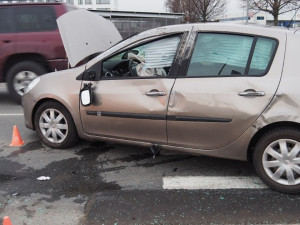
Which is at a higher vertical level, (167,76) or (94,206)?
(167,76)

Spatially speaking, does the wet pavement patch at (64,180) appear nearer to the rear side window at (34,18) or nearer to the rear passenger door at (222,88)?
the rear passenger door at (222,88)

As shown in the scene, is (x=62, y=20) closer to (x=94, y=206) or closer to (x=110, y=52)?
(x=110, y=52)

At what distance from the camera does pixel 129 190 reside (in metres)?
3.46

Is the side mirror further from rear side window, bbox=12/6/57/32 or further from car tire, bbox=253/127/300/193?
rear side window, bbox=12/6/57/32

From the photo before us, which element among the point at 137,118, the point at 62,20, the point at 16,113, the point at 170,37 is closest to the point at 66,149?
the point at 137,118

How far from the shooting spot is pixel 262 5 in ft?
99.7

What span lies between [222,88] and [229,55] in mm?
359

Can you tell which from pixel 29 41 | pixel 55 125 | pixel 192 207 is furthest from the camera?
pixel 29 41

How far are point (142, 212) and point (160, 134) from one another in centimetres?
95

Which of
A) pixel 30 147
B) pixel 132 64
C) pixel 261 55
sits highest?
pixel 261 55

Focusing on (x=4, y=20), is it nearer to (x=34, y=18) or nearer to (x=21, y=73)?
(x=34, y=18)

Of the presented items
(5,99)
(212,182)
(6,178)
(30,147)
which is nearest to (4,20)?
(5,99)

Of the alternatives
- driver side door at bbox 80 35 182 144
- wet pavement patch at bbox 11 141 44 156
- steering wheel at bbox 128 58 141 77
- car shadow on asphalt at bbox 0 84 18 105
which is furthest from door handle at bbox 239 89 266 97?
car shadow on asphalt at bbox 0 84 18 105

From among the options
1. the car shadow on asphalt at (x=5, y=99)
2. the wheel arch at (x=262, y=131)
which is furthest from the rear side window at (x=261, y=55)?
the car shadow on asphalt at (x=5, y=99)
